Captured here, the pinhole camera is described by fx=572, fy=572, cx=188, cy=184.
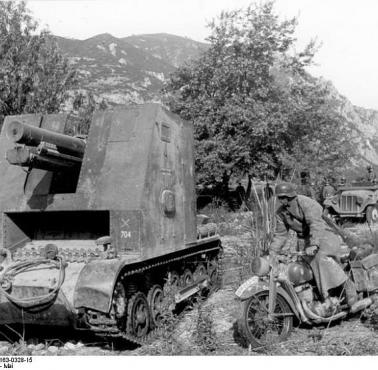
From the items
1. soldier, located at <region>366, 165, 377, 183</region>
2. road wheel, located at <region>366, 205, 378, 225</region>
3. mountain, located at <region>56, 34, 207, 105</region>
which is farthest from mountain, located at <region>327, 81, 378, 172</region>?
road wheel, located at <region>366, 205, 378, 225</region>

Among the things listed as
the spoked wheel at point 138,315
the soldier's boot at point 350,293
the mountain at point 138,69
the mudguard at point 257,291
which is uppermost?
the mountain at point 138,69

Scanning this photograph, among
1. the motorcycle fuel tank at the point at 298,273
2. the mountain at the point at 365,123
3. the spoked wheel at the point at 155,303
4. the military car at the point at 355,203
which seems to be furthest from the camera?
the mountain at the point at 365,123

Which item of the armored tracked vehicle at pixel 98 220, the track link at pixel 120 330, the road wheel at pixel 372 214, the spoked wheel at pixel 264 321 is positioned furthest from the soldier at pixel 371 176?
the spoked wheel at pixel 264 321

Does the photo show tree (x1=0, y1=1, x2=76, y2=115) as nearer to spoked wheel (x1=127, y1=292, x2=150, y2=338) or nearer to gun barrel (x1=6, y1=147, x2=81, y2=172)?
gun barrel (x1=6, y1=147, x2=81, y2=172)

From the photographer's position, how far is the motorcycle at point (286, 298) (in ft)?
17.7

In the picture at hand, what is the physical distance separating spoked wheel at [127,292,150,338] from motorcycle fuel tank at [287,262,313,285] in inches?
64.8

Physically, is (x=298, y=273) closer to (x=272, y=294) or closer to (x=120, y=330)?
(x=272, y=294)

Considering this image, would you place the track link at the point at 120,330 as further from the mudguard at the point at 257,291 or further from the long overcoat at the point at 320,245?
the long overcoat at the point at 320,245

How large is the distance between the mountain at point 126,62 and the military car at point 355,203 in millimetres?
14112

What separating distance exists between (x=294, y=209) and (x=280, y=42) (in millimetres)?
16950

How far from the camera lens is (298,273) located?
5.93 meters

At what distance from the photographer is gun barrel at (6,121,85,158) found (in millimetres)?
5660

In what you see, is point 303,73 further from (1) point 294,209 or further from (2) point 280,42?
(1) point 294,209

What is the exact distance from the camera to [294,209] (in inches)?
241
